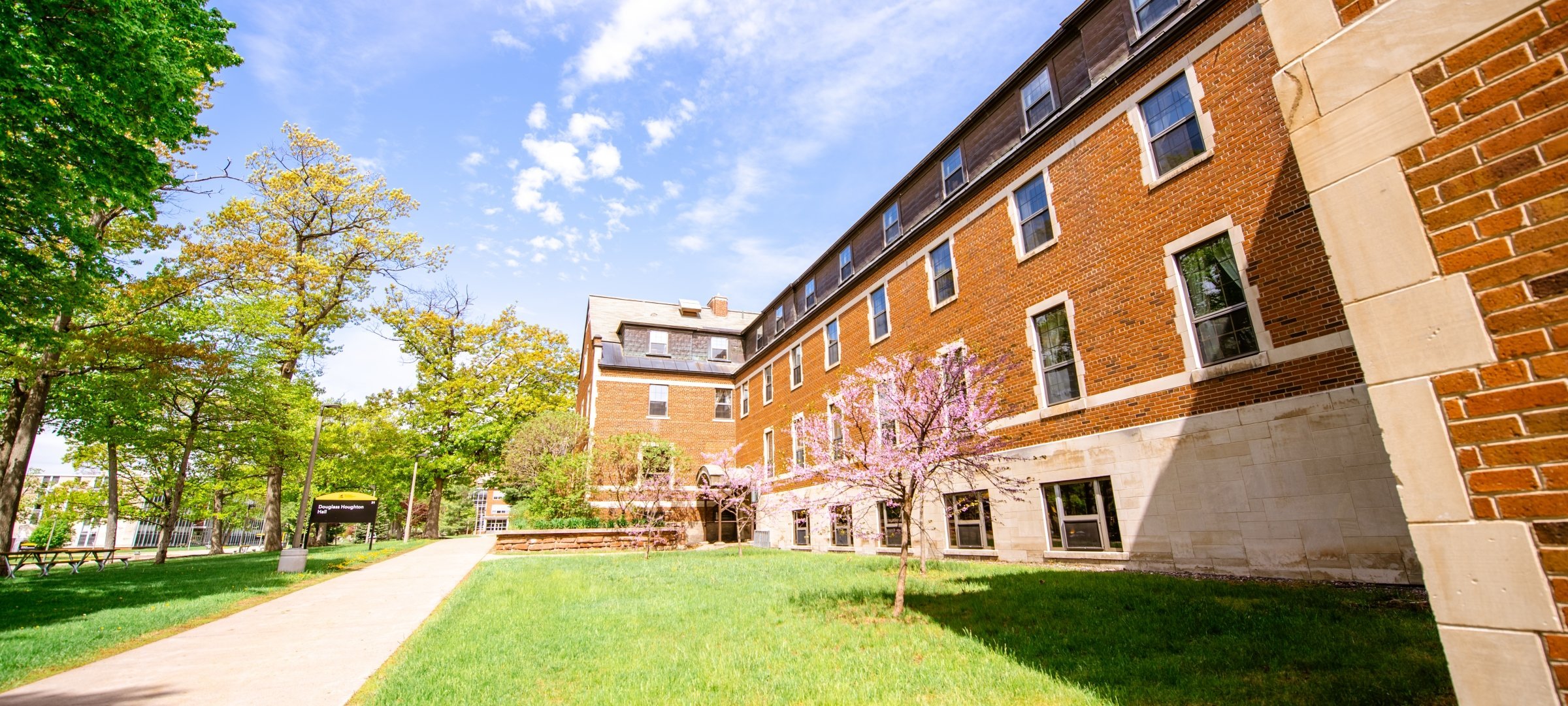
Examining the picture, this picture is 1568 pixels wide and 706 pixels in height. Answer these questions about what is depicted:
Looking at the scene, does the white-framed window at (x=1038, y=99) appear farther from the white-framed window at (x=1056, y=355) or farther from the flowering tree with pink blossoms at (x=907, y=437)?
the flowering tree with pink blossoms at (x=907, y=437)

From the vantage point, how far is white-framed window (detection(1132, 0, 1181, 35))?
446 inches

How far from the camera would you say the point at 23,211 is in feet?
→ 32.9

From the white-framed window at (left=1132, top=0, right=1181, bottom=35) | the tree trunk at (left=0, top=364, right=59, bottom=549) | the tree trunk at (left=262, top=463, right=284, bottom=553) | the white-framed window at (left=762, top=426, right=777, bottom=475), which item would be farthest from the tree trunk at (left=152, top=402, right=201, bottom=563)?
the white-framed window at (left=1132, top=0, right=1181, bottom=35)

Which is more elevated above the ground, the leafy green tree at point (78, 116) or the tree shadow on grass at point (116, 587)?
the leafy green tree at point (78, 116)

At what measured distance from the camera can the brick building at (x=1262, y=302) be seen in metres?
2.10

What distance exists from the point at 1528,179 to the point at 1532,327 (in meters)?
0.51

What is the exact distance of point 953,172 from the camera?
1669cm

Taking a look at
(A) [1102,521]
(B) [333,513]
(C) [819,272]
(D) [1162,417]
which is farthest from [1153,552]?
(B) [333,513]

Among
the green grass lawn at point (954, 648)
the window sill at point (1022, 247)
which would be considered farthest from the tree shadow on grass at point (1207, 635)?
the window sill at point (1022, 247)

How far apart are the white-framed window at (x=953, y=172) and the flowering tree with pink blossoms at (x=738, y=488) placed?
10.7m

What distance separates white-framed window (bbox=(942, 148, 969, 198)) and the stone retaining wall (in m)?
15.9

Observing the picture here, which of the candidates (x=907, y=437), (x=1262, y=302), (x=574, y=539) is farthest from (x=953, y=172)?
(x=574, y=539)

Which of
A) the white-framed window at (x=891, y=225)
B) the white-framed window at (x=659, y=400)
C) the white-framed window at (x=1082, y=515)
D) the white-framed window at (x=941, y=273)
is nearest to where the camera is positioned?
the white-framed window at (x=1082, y=515)

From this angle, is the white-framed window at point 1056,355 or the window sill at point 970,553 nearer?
the white-framed window at point 1056,355
